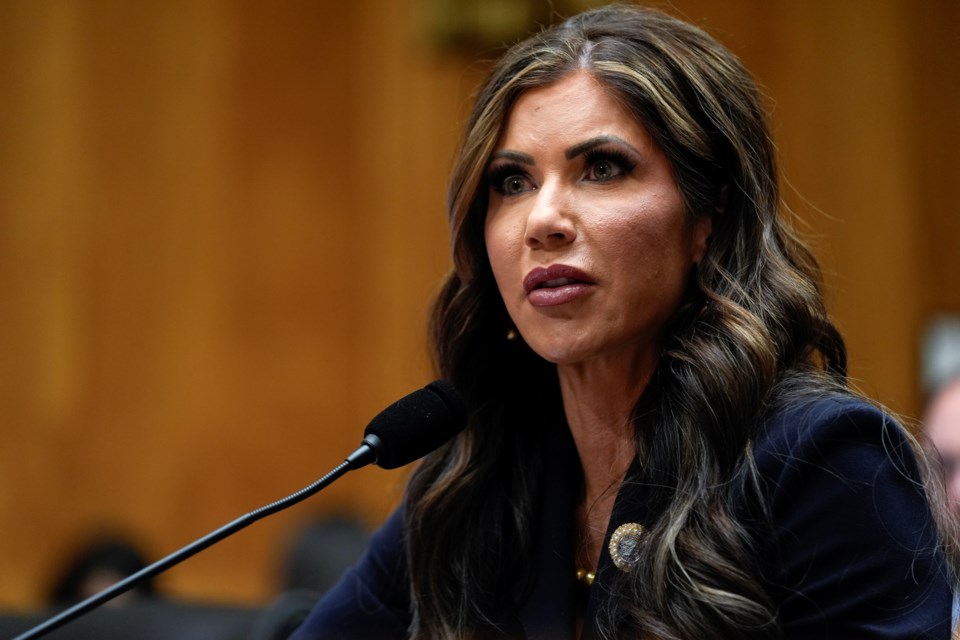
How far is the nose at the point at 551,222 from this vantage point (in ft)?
5.51

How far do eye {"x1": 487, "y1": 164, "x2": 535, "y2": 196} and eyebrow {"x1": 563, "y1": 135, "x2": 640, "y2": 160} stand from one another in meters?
0.11

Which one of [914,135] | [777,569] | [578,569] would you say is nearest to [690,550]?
[777,569]

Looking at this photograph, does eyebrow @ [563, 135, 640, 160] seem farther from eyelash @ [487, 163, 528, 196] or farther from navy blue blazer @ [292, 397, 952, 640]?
navy blue blazer @ [292, 397, 952, 640]

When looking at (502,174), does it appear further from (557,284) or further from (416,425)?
(416,425)

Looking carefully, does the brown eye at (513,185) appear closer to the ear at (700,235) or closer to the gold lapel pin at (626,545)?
the ear at (700,235)

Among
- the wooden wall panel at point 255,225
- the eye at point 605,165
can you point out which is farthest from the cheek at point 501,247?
the wooden wall panel at point 255,225

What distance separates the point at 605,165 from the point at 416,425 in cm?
47

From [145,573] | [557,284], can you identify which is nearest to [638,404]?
[557,284]

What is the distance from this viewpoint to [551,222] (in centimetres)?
168

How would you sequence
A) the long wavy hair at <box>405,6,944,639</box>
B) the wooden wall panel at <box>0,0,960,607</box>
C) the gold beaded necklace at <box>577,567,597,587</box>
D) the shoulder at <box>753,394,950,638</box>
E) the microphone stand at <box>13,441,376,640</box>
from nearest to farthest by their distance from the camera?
the microphone stand at <box>13,441,376,640</box> < the shoulder at <box>753,394,950,638</box> < the long wavy hair at <box>405,6,944,639</box> < the gold beaded necklace at <box>577,567,597,587</box> < the wooden wall panel at <box>0,0,960,607</box>

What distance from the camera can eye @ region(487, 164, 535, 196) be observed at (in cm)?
181

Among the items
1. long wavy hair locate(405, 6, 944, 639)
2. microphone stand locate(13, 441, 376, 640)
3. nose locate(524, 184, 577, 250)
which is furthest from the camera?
nose locate(524, 184, 577, 250)

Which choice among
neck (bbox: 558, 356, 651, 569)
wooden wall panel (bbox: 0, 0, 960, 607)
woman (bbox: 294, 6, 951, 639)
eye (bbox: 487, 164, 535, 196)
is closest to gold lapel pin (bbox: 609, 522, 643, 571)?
woman (bbox: 294, 6, 951, 639)

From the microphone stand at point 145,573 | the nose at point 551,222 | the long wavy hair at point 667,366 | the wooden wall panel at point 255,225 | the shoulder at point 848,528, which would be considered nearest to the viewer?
the microphone stand at point 145,573
